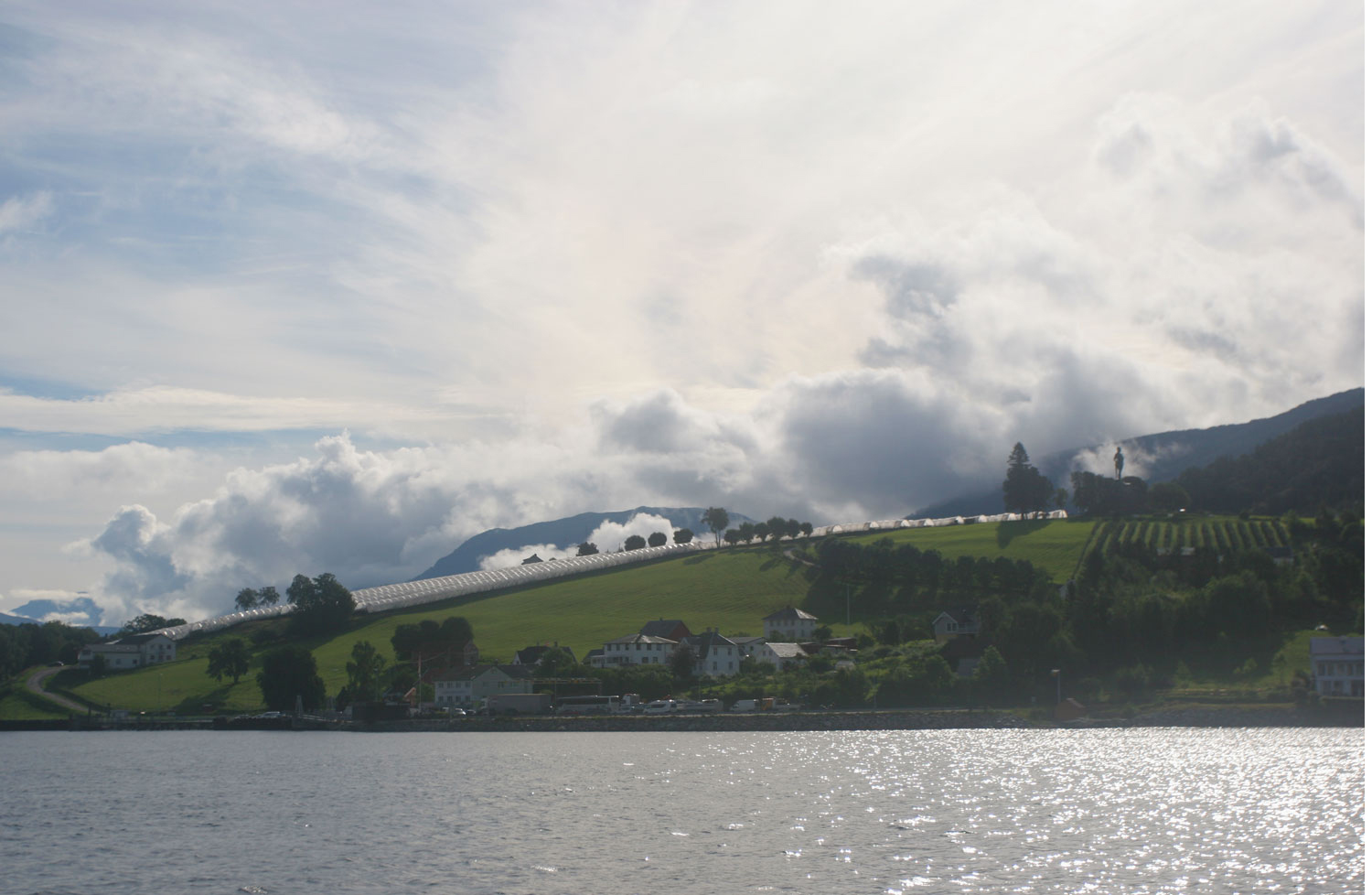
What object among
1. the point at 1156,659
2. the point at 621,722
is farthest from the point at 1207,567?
the point at 621,722

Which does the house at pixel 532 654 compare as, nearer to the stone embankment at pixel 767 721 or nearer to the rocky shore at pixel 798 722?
the rocky shore at pixel 798 722

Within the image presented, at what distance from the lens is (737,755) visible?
296ft

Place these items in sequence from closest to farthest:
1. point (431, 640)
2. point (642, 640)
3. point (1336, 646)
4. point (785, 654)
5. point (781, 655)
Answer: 1. point (1336, 646)
2. point (781, 655)
3. point (785, 654)
4. point (642, 640)
5. point (431, 640)

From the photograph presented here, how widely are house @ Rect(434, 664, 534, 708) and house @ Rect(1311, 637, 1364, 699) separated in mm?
95420

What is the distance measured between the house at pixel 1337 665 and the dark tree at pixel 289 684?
125 m

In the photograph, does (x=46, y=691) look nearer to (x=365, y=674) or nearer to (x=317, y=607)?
(x=317, y=607)

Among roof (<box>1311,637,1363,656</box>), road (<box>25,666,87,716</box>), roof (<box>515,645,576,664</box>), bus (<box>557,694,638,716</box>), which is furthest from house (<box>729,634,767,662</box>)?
road (<box>25,666,87,716</box>)

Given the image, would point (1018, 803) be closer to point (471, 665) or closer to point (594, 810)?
point (594, 810)

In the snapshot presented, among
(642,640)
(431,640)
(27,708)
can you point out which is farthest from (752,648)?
(27,708)

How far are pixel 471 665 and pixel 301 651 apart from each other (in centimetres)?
2454

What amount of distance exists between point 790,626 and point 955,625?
27.6m

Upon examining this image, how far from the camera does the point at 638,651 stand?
559 ft

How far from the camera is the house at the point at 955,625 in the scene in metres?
163

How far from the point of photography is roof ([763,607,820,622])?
180625 mm
